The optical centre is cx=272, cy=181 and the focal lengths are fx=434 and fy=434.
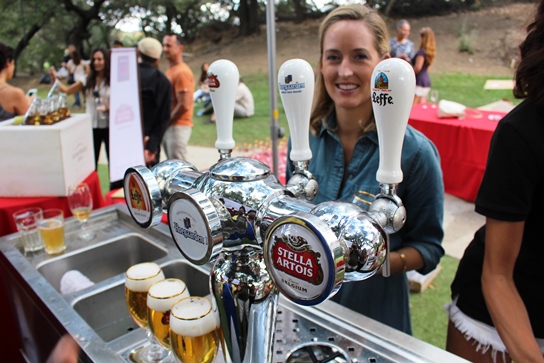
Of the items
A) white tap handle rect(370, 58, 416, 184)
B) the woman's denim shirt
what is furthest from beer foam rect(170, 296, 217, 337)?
the woman's denim shirt

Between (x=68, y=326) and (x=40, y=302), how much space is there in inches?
6.5

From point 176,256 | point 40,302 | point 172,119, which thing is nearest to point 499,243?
point 176,256

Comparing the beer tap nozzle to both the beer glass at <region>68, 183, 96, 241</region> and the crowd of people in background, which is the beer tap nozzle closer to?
the beer glass at <region>68, 183, 96, 241</region>

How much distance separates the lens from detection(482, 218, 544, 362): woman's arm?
3.08 feet

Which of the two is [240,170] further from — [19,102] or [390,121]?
[19,102]

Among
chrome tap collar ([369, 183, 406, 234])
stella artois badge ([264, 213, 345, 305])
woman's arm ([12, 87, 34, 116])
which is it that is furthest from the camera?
woman's arm ([12, 87, 34, 116])

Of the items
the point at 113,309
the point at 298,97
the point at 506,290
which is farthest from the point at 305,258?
the point at 113,309

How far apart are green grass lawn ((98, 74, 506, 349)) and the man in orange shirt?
1175 mm

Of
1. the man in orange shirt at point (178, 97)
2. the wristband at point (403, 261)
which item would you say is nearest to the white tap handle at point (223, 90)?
the wristband at point (403, 261)

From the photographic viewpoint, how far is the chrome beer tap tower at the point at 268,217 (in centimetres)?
47

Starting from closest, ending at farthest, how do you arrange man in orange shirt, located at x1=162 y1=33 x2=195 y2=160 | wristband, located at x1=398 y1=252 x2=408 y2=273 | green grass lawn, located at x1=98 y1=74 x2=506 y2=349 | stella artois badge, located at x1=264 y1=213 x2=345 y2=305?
1. stella artois badge, located at x1=264 y1=213 x2=345 y2=305
2. wristband, located at x1=398 y1=252 x2=408 y2=273
3. green grass lawn, located at x1=98 y1=74 x2=506 y2=349
4. man in orange shirt, located at x1=162 y1=33 x2=195 y2=160

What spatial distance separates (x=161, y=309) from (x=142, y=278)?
127 millimetres

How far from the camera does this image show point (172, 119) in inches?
166

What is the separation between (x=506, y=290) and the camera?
3.21ft
